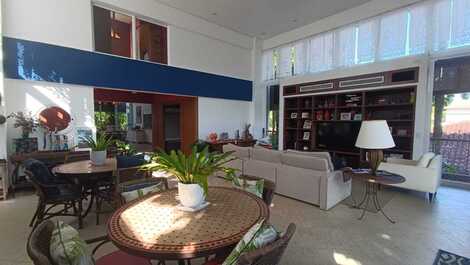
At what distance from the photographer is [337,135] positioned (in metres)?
6.31

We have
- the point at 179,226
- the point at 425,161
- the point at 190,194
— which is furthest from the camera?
the point at 425,161

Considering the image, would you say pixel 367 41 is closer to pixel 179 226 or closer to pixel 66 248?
pixel 179 226

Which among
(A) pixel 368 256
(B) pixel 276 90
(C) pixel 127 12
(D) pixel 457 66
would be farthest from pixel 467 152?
(C) pixel 127 12

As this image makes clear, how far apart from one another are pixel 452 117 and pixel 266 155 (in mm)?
4321

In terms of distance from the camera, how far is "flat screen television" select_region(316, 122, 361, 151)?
6.01 m

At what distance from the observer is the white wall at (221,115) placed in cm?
733

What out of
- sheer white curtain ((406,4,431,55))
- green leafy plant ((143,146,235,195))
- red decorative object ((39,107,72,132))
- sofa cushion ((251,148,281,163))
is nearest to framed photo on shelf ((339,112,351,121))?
sheer white curtain ((406,4,431,55))

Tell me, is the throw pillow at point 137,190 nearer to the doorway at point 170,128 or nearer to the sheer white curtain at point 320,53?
the doorway at point 170,128

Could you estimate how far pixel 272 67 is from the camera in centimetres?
857

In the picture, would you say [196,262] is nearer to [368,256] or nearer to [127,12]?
[368,256]

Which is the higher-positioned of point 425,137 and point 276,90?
point 276,90

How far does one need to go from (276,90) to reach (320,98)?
2124mm

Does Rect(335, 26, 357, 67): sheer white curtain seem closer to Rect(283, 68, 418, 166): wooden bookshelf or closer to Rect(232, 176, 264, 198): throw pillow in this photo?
Rect(283, 68, 418, 166): wooden bookshelf

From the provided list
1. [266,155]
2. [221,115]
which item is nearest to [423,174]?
[266,155]
